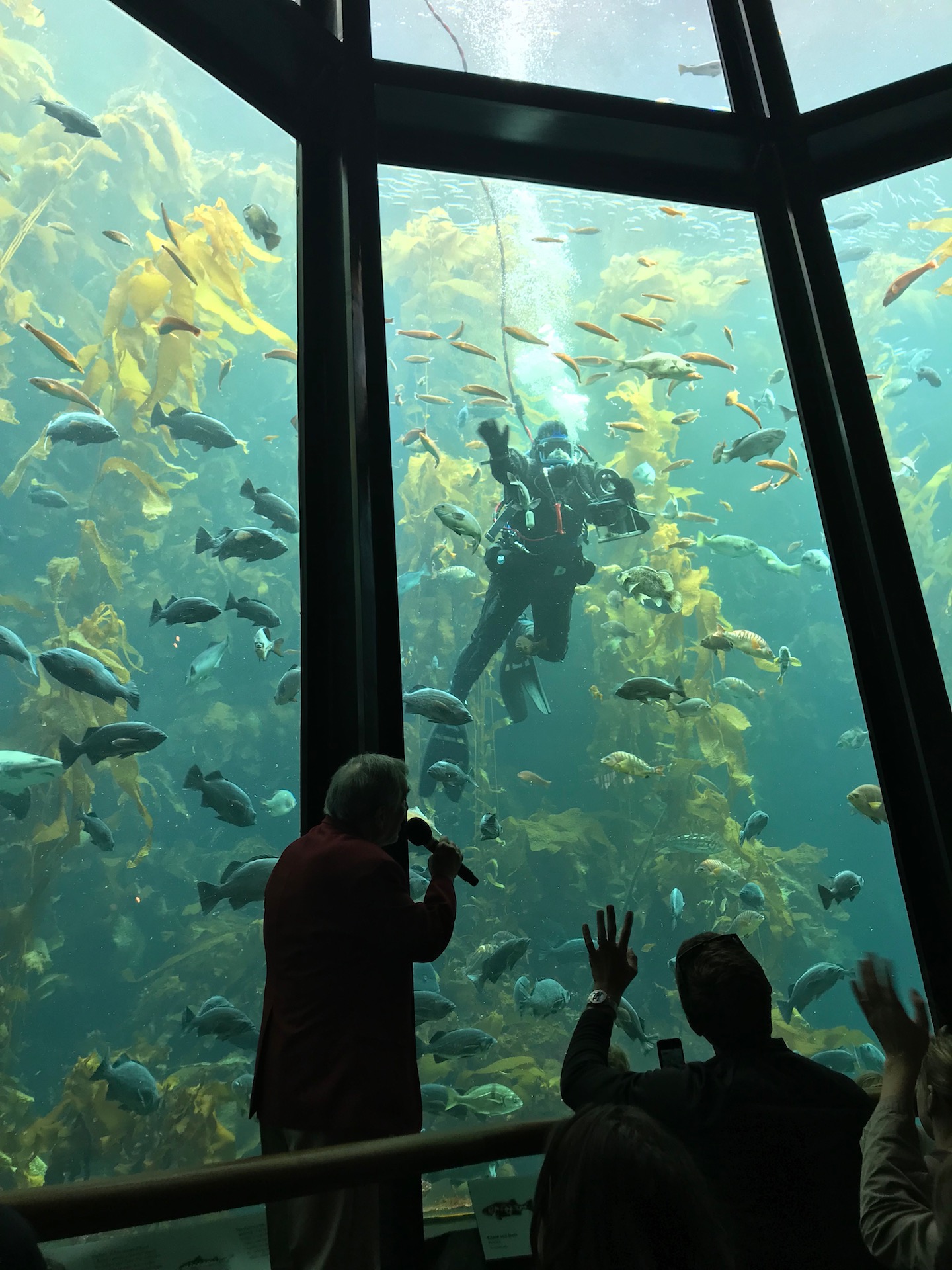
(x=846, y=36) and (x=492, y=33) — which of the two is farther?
(x=492, y=33)

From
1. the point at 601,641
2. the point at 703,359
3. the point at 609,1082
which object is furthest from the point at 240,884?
the point at 601,641

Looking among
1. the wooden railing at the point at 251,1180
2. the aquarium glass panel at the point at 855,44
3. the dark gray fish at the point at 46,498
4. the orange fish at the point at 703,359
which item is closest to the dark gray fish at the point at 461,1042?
the wooden railing at the point at 251,1180

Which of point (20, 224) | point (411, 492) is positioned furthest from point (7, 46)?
point (411, 492)

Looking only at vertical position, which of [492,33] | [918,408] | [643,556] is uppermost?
[918,408]

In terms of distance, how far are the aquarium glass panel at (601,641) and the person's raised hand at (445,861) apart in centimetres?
50

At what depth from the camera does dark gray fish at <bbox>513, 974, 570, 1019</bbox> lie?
5934 millimetres

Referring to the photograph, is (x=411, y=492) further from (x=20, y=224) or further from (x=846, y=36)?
(x=846, y=36)

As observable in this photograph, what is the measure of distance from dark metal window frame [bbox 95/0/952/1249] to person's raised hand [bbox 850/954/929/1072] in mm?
925

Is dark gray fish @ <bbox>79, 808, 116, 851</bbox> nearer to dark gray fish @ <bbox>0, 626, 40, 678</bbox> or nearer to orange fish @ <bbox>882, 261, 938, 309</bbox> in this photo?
dark gray fish @ <bbox>0, 626, 40, 678</bbox>

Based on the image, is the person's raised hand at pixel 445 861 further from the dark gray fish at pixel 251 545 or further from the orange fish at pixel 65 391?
the orange fish at pixel 65 391

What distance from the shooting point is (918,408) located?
4059cm

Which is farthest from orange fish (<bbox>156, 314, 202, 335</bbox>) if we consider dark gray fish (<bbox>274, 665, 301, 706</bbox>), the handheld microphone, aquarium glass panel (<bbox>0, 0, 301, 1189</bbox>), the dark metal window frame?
the handheld microphone

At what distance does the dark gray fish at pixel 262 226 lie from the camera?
13.2ft

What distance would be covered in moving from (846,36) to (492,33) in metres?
1.42
